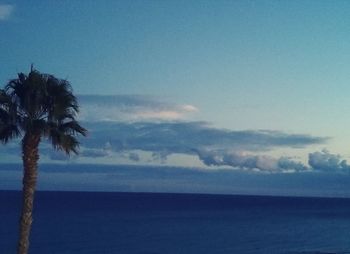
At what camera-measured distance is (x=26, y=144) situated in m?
21.9

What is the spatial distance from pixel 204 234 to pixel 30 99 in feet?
225

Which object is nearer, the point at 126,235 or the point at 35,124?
the point at 35,124

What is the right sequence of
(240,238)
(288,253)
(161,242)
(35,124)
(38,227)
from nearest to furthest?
(35,124) → (288,253) → (161,242) → (240,238) → (38,227)

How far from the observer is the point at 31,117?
21922 mm

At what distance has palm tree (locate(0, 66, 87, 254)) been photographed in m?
21.8

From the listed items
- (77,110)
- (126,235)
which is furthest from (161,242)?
(77,110)

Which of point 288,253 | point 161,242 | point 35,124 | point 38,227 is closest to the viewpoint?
point 35,124

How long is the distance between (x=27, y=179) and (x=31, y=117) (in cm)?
235

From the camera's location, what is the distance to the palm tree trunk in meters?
21.9

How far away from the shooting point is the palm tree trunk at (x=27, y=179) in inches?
861

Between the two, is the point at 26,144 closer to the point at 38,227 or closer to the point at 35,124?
the point at 35,124

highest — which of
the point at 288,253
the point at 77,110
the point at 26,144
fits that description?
the point at 77,110

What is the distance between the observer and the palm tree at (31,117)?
21750 mm

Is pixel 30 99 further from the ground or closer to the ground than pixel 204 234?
further from the ground
